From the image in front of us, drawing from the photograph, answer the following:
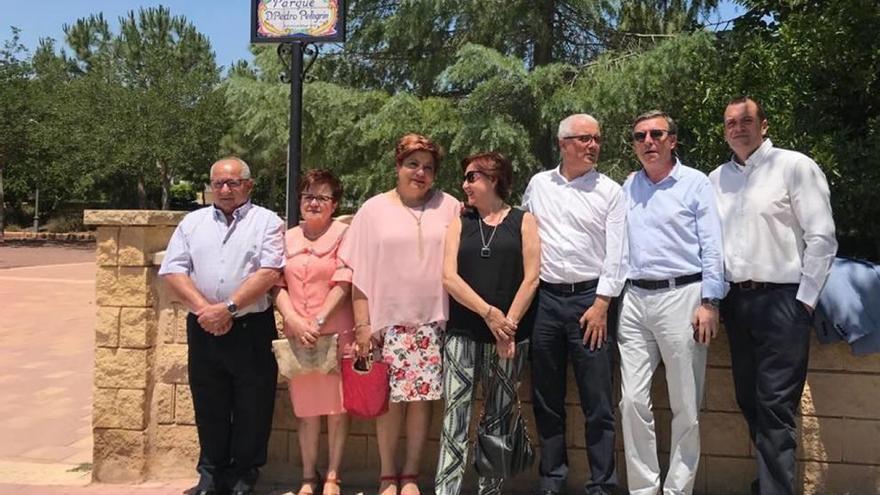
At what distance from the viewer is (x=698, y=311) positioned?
3250 millimetres

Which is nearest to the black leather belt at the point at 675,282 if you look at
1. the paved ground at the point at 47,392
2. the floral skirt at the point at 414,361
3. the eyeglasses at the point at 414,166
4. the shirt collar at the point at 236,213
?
the floral skirt at the point at 414,361

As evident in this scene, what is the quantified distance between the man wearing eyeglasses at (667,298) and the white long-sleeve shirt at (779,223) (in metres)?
0.09

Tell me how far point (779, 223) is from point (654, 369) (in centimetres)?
85

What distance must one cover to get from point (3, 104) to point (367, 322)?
26.0 meters

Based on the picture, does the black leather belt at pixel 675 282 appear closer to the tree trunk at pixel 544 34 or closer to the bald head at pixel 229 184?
the bald head at pixel 229 184

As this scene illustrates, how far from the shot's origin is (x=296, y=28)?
4707mm

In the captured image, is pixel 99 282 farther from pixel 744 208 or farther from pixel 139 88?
pixel 139 88

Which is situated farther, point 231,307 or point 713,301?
point 231,307

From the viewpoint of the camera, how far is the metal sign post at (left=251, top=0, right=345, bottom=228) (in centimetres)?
466

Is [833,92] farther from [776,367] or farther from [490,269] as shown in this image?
[490,269]

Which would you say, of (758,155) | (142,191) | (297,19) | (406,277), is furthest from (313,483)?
(142,191)

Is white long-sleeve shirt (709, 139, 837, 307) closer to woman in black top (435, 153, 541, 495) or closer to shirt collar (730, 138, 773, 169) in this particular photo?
shirt collar (730, 138, 773, 169)

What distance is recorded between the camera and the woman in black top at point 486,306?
335cm

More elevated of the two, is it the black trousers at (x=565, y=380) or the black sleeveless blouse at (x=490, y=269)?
the black sleeveless blouse at (x=490, y=269)
